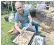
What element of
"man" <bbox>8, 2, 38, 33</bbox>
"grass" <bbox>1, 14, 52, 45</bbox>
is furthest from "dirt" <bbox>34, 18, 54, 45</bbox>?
"grass" <bbox>1, 14, 52, 45</bbox>

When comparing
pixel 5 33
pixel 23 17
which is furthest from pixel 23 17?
pixel 5 33

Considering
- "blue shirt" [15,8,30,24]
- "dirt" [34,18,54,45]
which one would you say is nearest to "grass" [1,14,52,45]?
"blue shirt" [15,8,30,24]

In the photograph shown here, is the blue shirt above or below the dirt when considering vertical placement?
above

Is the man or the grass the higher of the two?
the man

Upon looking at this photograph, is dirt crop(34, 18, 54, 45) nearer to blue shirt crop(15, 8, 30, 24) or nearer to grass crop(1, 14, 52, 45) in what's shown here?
blue shirt crop(15, 8, 30, 24)

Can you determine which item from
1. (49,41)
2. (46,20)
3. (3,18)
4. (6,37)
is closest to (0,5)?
(3,18)

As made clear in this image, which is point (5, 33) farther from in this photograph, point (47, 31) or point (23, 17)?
point (47, 31)

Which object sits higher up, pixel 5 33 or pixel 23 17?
pixel 23 17

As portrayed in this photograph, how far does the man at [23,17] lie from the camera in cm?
162

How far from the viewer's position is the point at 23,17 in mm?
1638

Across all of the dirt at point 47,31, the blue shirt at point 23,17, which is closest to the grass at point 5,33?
the blue shirt at point 23,17

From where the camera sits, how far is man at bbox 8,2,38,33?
5.31 ft

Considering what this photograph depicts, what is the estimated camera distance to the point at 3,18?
1.66 meters

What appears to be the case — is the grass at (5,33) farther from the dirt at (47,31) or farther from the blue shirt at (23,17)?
the dirt at (47,31)
